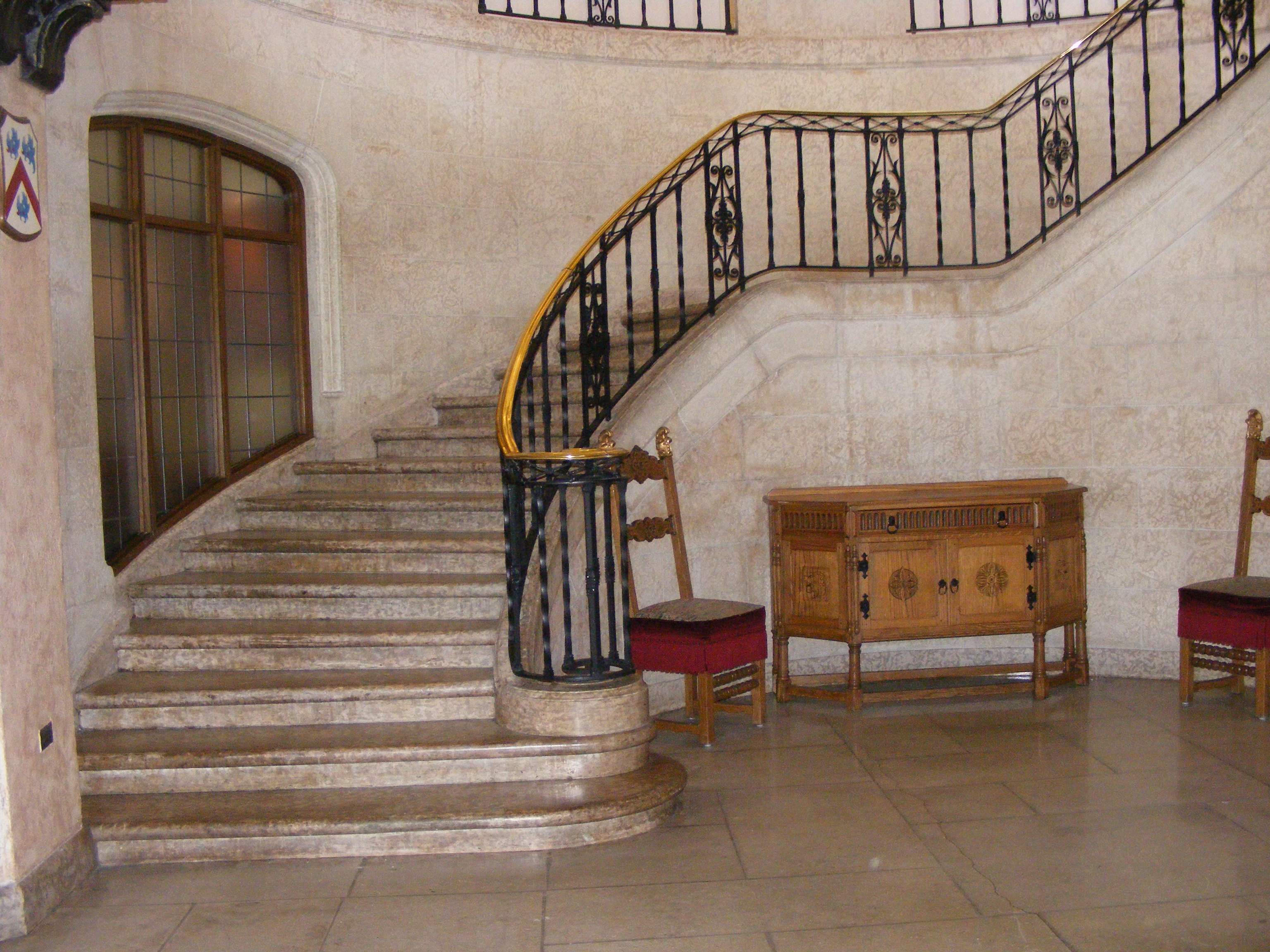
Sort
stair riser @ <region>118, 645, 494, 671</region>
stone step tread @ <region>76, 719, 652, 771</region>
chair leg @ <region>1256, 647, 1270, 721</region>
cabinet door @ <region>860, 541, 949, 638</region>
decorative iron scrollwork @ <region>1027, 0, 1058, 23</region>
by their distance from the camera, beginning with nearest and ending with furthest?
stone step tread @ <region>76, 719, 652, 771</region>
stair riser @ <region>118, 645, 494, 671</region>
chair leg @ <region>1256, 647, 1270, 721</region>
cabinet door @ <region>860, 541, 949, 638</region>
decorative iron scrollwork @ <region>1027, 0, 1058, 23</region>

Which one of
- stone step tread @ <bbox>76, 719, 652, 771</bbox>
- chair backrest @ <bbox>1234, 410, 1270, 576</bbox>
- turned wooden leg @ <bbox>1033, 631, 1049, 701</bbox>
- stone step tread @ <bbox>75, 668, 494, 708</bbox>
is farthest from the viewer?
turned wooden leg @ <bbox>1033, 631, 1049, 701</bbox>

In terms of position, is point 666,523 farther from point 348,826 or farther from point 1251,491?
point 1251,491

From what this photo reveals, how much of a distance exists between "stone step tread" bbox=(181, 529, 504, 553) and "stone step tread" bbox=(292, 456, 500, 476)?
0.41m

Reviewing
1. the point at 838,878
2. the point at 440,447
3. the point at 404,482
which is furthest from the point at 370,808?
the point at 440,447

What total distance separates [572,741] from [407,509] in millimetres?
1738

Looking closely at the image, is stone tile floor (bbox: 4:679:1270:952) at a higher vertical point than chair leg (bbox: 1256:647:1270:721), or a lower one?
lower

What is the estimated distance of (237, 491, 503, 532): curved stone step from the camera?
222 inches

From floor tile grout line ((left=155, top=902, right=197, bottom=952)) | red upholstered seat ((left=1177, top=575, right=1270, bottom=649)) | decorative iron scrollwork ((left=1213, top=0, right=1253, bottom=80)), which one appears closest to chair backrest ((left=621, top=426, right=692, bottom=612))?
red upholstered seat ((left=1177, top=575, right=1270, bottom=649))

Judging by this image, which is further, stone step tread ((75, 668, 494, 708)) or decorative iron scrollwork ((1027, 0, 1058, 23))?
decorative iron scrollwork ((1027, 0, 1058, 23))

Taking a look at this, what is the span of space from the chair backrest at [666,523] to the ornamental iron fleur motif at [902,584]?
91 cm

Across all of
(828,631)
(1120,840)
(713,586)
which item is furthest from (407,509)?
(1120,840)

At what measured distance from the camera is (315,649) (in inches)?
191

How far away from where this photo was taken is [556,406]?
630cm

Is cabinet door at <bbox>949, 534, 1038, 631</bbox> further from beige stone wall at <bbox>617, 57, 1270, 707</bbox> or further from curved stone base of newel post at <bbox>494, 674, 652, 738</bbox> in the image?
curved stone base of newel post at <bbox>494, 674, 652, 738</bbox>
